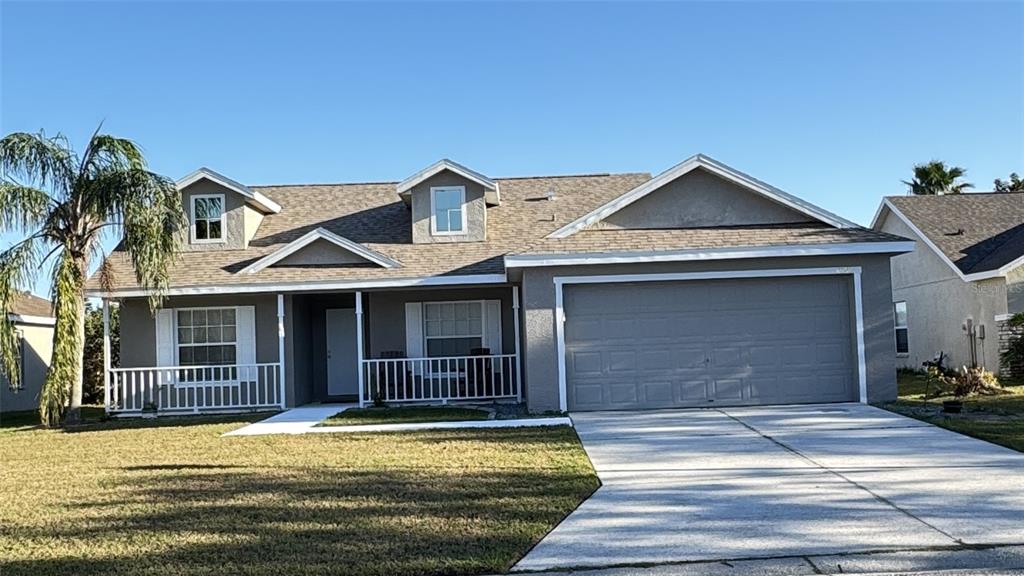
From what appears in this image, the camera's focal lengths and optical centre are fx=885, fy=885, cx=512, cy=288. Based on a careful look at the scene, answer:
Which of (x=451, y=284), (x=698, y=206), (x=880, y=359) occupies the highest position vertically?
(x=698, y=206)

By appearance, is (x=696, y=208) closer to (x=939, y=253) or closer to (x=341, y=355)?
(x=341, y=355)

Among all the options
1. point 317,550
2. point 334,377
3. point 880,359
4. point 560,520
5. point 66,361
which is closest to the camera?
point 317,550

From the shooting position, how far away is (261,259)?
17.6m

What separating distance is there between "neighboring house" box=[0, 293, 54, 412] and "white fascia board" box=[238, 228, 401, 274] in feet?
25.7

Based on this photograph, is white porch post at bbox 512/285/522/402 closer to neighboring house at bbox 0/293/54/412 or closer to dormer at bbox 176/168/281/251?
dormer at bbox 176/168/281/251

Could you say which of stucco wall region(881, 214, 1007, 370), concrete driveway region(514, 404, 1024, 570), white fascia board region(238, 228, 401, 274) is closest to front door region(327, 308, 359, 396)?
white fascia board region(238, 228, 401, 274)

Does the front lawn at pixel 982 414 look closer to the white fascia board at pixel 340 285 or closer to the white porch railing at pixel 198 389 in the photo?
the white fascia board at pixel 340 285

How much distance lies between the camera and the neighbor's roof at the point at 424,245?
14883mm

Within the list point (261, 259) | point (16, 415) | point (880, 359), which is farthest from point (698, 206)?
point (16, 415)

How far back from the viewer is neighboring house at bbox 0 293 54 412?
861 inches

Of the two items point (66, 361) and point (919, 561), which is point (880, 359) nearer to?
point (919, 561)

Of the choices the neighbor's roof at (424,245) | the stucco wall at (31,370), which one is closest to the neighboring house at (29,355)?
the stucco wall at (31,370)

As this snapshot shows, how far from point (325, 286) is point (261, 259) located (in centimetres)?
179

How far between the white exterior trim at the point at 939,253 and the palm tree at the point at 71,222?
56.1 feet
